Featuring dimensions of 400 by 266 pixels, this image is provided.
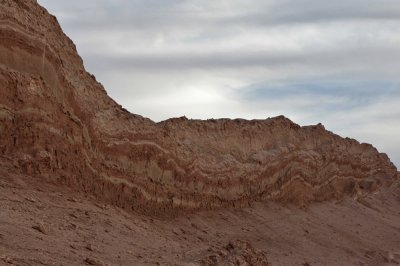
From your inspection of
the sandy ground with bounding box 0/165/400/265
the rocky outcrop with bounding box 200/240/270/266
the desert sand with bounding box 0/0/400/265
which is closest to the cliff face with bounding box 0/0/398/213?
the desert sand with bounding box 0/0/400/265

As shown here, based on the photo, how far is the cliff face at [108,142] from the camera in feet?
41.5

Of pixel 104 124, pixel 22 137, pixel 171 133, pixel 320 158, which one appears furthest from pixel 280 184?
pixel 22 137

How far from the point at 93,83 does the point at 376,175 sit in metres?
24.9

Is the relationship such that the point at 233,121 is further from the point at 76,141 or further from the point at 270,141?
the point at 76,141

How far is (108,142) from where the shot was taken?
15.2 meters

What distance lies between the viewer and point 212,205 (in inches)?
742

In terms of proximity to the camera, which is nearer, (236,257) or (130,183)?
(236,257)

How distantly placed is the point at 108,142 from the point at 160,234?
7.72ft

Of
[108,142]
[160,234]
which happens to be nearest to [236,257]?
[160,234]

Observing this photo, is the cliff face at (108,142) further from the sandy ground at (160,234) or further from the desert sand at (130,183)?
the sandy ground at (160,234)

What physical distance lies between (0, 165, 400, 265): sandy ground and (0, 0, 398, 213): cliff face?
0.50 m

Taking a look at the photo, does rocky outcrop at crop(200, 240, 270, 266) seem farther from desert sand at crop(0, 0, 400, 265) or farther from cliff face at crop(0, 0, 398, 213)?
cliff face at crop(0, 0, 398, 213)

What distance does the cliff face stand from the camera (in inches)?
499

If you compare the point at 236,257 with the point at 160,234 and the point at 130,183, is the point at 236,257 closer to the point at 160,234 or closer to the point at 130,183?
the point at 160,234
